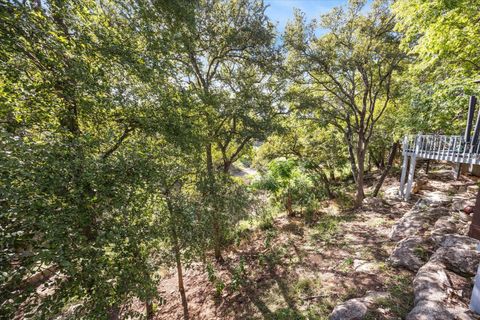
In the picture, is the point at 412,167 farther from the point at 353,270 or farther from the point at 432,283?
the point at 432,283

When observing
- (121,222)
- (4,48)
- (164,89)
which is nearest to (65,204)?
(121,222)

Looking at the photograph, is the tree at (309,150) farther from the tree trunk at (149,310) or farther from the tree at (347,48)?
the tree trunk at (149,310)

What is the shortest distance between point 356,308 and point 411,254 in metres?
2.57

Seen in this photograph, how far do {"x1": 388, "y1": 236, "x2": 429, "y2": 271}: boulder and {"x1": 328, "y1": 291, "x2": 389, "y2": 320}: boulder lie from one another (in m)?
1.41

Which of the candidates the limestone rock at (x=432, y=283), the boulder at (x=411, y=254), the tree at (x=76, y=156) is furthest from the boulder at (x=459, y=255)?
the tree at (x=76, y=156)

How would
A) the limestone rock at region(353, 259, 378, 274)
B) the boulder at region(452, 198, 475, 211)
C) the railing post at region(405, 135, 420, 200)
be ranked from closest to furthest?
the limestone rock at region(353, 259, 378, 274) → the boulder at region(452, 198, 475, 211) → the railing post at region(405, 135, 420, 200)

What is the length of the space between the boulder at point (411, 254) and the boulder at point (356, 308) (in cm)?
141

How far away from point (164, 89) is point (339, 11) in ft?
25.8

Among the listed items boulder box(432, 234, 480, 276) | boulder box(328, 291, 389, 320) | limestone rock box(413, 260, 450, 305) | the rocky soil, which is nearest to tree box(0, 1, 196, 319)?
the rocky soil

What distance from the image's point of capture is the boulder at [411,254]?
194 inches

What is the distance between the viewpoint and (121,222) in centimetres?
296

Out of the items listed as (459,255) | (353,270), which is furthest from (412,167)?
(353,270)

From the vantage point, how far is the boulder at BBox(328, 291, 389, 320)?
12.1ft

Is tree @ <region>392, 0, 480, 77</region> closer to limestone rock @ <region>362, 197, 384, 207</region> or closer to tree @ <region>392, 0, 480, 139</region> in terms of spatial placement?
tree @ <region>392, 0, 480, 139</region>
